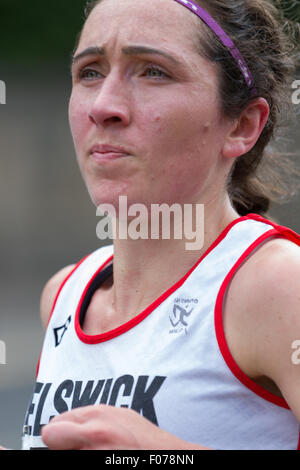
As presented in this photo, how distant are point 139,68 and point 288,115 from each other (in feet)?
2.22

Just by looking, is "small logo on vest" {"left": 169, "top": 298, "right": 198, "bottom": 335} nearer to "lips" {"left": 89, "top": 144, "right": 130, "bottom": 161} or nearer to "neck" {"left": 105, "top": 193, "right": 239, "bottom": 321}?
"neck" {"left": 105, "top": 193, "right": 239, "bottom": 321}

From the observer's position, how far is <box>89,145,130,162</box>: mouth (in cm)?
165

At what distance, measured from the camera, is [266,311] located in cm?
147

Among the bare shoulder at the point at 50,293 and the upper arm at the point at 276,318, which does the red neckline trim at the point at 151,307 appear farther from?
the bare shoulder at the point at 50,293

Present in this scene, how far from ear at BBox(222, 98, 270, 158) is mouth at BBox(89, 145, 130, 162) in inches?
11.1

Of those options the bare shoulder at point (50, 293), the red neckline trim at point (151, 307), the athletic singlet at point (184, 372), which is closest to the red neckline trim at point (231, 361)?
the athletic singlet at point (184, 372)

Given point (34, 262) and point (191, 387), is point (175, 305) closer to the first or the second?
point (191, 387)

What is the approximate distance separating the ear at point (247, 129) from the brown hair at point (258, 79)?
3 cm

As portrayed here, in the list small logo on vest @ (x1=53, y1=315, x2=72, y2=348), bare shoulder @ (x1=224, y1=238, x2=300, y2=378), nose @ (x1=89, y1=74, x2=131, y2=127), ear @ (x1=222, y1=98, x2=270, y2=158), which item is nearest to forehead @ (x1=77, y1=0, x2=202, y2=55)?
nose @ (x1=89, y1=74, x2=131, y2=127)

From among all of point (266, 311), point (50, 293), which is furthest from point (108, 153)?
point (50, 293)

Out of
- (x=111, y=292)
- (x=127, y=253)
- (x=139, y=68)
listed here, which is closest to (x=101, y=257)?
(x=111, y=292)

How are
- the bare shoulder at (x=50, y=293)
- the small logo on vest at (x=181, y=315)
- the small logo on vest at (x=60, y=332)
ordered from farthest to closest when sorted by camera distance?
the bare shoulder at (x=50, y=293)
the small logo on vest at (x=60, y=332)
the small logo on vest at (x=181, y=315)

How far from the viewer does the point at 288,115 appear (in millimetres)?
2178

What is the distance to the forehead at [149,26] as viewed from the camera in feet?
5.49
